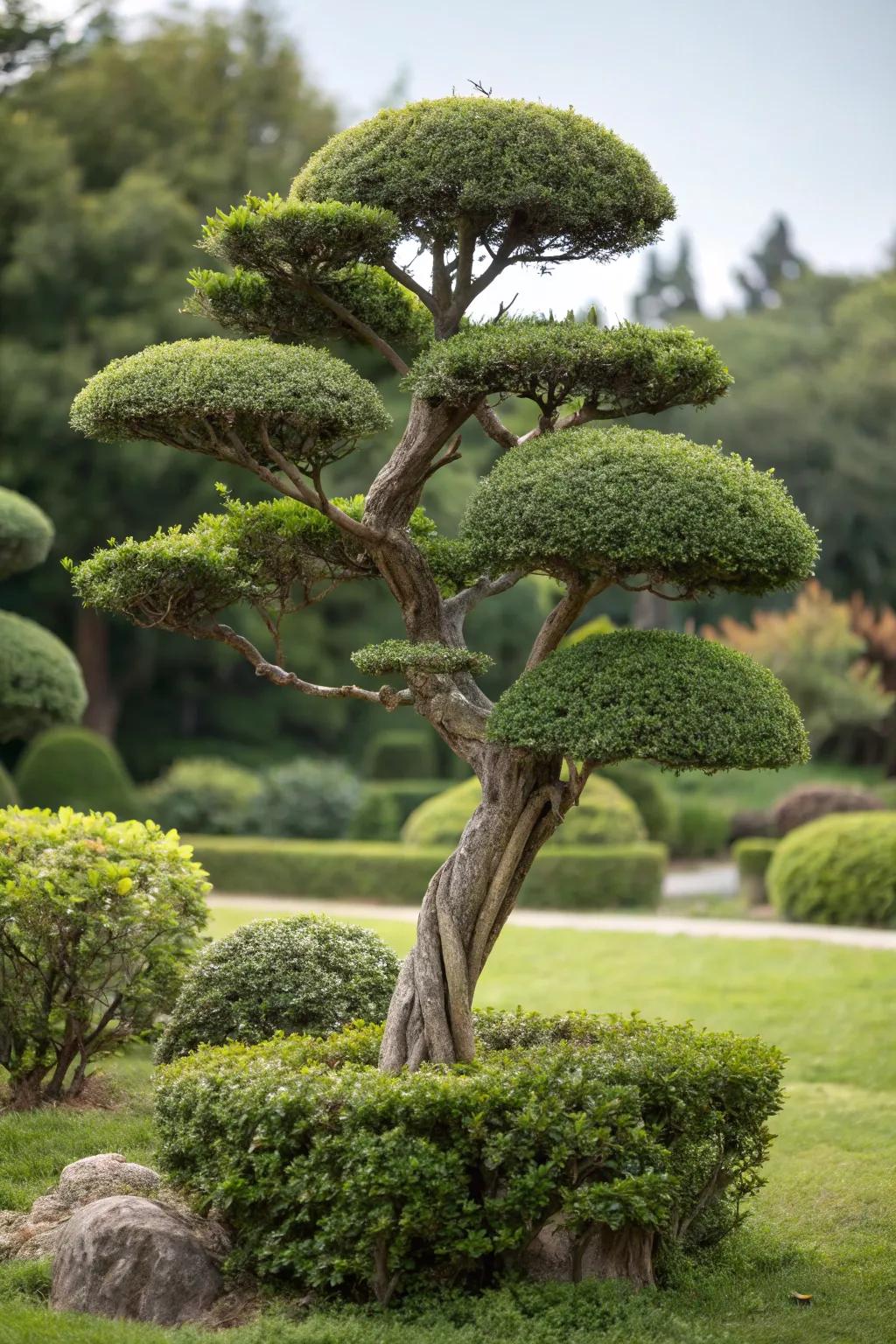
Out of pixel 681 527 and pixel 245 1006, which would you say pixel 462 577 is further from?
pixel 245 1006

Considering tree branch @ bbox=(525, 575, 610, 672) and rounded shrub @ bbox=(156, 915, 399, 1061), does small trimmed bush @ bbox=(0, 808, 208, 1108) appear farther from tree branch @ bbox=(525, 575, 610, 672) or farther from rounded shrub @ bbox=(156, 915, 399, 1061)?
tree branch @ bbox=(525, 575, 610, 672)

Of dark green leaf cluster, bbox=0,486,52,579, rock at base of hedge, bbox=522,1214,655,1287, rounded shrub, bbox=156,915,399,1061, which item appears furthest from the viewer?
dark green leaf cluster, bbox=0,486,52,579

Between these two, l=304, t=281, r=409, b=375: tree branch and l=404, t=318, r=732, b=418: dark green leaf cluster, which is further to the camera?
l=304, t=281, r=409, b=375: tree branch

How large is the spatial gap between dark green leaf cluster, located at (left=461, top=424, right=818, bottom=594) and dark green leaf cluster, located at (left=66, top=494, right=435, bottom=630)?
905 millimetres

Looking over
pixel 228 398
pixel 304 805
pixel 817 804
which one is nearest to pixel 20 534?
pixel 228 398

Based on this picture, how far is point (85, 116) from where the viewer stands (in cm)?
2242

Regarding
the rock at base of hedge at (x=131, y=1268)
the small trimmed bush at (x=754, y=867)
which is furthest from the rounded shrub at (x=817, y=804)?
the rock at base of hedge at (x=131, y=1268)

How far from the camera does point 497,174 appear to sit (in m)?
5.48

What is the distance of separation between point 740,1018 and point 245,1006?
4600 millimetres

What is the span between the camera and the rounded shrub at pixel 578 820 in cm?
1595

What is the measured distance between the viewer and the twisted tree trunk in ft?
18.1

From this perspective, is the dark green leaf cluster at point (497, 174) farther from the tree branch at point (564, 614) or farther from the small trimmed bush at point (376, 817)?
the small trimmed bush at point (376, 817)

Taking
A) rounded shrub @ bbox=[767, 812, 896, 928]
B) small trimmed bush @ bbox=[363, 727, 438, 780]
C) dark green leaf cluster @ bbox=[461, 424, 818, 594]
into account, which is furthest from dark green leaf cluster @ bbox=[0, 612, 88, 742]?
small trimmed bush @ bbox=[363, 727, 438, 780]

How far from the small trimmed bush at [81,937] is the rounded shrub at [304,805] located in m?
12.1
